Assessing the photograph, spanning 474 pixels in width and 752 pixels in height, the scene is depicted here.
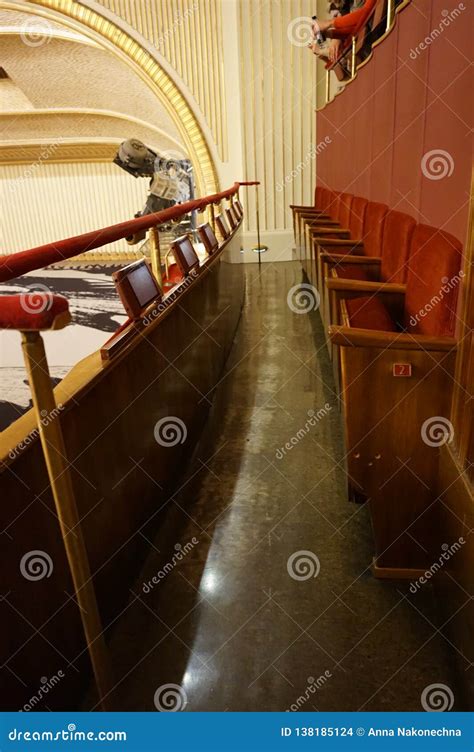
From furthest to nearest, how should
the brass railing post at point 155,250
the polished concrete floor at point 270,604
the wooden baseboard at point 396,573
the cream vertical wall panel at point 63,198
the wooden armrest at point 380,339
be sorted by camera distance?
the cream vertical wall panel at point 63,198 < the brass railing post at point 155,250 < the wooden baseboard at point 396,573 < the wooden armrest at point 380,339 < the polished concrete floor at point 270,604

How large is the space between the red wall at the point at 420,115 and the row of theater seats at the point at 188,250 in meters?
0.70

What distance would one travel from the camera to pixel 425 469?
1.17 meters

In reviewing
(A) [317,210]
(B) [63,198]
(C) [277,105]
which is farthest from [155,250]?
(B) [63,198]

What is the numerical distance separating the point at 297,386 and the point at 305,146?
4204 millimetres

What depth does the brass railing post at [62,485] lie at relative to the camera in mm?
629

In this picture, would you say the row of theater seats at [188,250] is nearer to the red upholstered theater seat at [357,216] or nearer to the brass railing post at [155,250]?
the brass railing post at [155,250]

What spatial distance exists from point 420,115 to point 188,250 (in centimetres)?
81

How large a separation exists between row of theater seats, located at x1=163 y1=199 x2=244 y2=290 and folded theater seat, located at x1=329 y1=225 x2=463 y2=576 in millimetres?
741

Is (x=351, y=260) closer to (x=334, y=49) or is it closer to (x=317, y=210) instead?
(x=317, y=210)

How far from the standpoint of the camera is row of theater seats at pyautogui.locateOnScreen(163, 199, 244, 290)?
72.3 inches

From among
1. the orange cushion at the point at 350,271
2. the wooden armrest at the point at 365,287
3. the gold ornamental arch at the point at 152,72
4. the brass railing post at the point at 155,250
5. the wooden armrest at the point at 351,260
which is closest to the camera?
the wooden armrest at the point at 365,287

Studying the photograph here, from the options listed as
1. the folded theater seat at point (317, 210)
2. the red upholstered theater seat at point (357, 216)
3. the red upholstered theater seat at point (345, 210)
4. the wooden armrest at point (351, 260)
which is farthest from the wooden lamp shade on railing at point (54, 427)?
the folded theater seat at point (317, 210)

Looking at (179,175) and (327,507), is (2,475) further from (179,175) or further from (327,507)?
(179,175)
